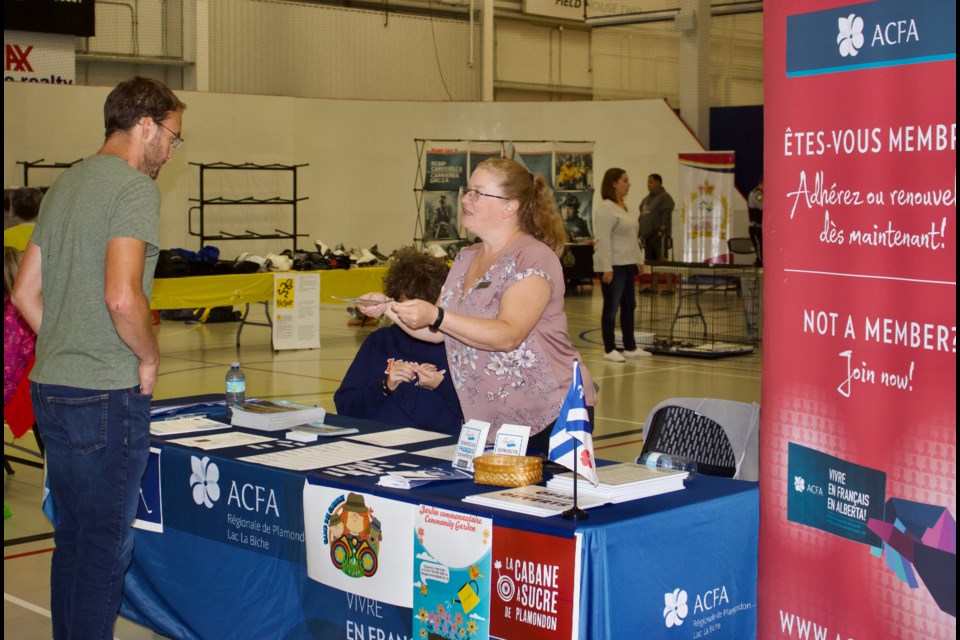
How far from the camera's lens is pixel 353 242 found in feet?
51.4

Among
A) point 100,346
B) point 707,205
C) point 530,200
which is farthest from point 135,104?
point 707,205

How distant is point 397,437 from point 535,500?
895 mm

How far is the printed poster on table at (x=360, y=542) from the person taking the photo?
2555 mm

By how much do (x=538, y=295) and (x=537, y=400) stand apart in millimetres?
293

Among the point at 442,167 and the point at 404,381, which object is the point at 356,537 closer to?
the point at 404,381

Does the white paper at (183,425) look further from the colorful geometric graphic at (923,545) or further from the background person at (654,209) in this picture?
the background person at (654,209)

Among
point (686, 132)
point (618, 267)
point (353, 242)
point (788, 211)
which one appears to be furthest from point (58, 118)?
point (788, 211)

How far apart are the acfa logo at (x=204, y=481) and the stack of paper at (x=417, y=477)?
534mm

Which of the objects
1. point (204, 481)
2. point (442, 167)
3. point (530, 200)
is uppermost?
point (442, 167)

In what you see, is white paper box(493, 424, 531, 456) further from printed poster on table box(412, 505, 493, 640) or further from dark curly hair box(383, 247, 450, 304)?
dark curly hair box(383, 247, 450, 304)

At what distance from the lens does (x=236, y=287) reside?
9.62 meters

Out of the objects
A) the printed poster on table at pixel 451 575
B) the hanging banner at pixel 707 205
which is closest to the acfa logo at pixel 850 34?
the printed poster on table at pixel 451 575

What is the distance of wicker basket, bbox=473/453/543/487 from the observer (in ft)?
8.63

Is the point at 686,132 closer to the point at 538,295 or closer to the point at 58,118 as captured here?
the point at 58,118
